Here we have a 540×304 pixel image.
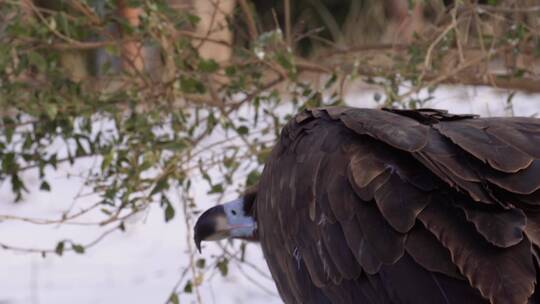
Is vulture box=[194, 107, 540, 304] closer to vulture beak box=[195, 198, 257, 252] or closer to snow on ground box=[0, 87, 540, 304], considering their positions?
vulture beak box=[195, 198, 257, 252]

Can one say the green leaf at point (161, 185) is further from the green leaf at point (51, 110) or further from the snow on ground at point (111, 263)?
the snow on ground at point (111, 263)

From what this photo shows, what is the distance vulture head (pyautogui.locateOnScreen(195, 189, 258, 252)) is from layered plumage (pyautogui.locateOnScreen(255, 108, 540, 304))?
83 centimetres

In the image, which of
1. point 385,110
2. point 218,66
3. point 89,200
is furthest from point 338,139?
point 89,200

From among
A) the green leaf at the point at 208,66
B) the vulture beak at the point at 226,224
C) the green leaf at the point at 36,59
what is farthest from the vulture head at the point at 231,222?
the green leaf at the point at 36,59

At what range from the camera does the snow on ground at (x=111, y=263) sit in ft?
22.0

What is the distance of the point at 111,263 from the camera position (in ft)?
24.8

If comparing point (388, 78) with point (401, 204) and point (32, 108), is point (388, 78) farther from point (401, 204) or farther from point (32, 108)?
point (401, 204)

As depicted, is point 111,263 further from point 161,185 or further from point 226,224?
point 226,224

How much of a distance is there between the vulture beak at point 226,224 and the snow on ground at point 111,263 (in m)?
1.29

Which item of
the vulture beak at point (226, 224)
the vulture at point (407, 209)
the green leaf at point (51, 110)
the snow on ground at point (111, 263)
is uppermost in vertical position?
the vulture at point (407, 209)

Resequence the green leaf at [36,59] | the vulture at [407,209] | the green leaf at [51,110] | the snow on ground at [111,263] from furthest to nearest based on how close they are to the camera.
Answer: the snow on ground at [111,263] < the green leaf at [36,59] < the green leaf at [51,110] < the vulture at [407,209]

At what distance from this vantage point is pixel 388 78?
545 cm

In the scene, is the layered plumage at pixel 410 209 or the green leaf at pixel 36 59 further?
the green leaf at pixel 36 59

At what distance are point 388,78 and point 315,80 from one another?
0.53m
